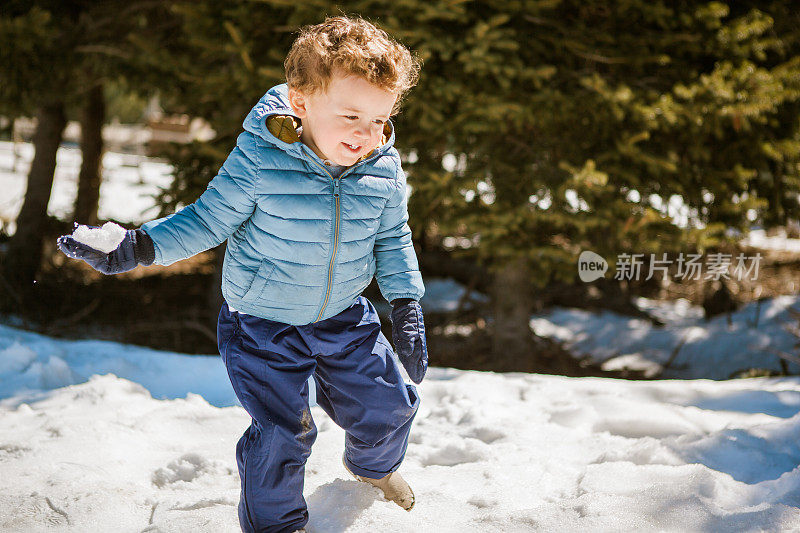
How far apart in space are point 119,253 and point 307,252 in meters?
0.55

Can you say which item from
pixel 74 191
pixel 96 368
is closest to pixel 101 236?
pixel 96 368

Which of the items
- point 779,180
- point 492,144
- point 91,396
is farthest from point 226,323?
point 779,180

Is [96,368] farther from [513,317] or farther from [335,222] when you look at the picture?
[513,317]

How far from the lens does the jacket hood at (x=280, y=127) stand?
2053 millimetres

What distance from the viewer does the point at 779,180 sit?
482 cm

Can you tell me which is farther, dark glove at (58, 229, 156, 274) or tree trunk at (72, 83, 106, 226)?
tree trunk at (72, 83, 106, 226)

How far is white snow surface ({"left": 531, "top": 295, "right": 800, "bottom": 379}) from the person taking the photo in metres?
5.77

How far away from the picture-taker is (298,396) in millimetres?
2188

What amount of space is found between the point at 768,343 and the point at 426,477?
14.9 ft

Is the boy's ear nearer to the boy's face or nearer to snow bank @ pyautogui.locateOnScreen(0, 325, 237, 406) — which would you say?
the boy's face

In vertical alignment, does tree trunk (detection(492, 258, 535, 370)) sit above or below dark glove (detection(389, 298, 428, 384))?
below

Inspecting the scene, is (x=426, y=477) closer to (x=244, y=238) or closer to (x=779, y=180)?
(x=244, y=238)

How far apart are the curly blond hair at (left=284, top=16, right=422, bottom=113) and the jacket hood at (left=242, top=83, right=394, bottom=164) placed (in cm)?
10

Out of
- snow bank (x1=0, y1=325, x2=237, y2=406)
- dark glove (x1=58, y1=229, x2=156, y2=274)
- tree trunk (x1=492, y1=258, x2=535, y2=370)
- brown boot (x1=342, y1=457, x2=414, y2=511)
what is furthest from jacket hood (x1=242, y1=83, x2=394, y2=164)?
tree trunk (x1=492, y1=258, x2=535, y2=370)
